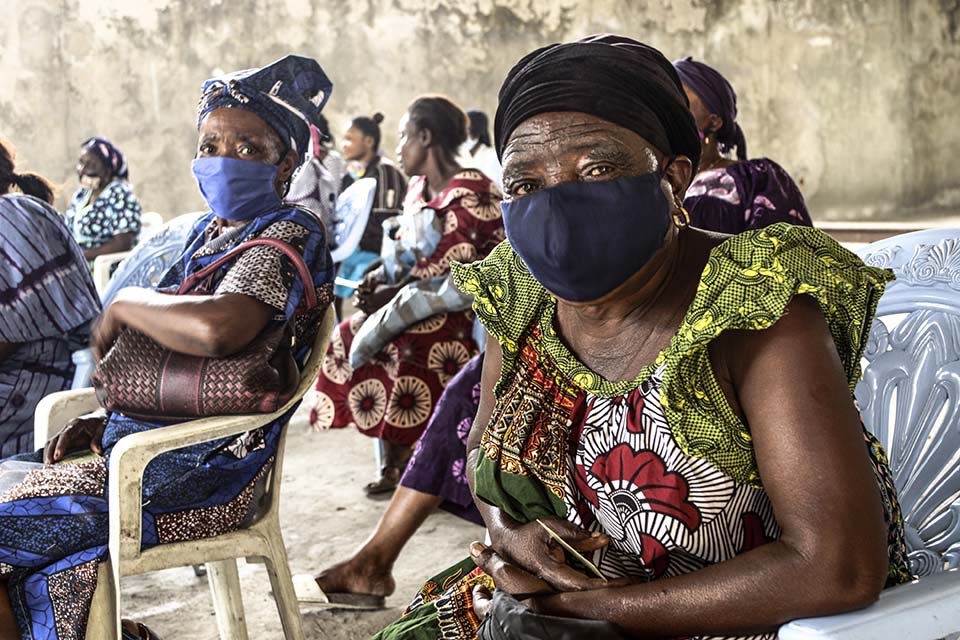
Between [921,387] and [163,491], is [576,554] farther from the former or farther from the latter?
[163,491]

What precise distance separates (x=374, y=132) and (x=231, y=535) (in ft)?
19.2

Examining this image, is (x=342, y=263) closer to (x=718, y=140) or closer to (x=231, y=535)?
(x=718, y=140)

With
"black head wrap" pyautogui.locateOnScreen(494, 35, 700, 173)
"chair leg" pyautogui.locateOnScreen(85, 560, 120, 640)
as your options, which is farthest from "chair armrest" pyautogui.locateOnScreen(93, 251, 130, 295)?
"black head wrap" pyautogui.locateOnScreen(494, 35, 700, 173)

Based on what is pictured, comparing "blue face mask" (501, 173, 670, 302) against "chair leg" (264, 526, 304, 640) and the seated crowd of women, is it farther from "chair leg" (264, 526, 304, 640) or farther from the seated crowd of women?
"chair leg" (264, 526, 304, 640)

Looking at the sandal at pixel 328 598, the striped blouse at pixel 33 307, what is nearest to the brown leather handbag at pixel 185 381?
the striped blouse at pixel 33 307

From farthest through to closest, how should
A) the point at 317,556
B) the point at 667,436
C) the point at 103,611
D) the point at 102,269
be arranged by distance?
the point at 102,269 → the point at 317,556 → the point at 103,611 → the point at 667,436

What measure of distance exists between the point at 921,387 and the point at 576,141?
0.83 metres

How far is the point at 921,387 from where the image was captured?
5.76 feet

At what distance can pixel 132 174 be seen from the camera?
10.5 metres

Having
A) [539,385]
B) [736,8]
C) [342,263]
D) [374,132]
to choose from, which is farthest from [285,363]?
[736,8]

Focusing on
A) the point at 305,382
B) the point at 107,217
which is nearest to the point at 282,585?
the point at 305,382

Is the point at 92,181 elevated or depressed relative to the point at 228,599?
elevated

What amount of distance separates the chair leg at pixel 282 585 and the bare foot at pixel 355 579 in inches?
24.2

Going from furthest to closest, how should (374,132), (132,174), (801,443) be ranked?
(132,174), (374,132), (801,443)
